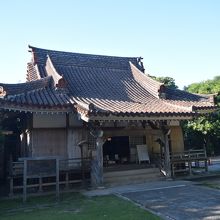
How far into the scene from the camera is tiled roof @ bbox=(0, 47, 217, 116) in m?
14.6

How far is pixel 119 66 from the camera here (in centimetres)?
2241

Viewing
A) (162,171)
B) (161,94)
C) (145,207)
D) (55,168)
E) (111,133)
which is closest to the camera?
(145,207)

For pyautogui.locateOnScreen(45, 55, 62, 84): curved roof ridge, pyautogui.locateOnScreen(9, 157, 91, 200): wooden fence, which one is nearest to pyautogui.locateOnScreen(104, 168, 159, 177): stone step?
pyautogui.locateOnScreen(9, 157, 91, 200): wooden fence

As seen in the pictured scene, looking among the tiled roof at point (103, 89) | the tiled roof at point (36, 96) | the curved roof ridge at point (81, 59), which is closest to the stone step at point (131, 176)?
the tiled roof at point (103, 89)

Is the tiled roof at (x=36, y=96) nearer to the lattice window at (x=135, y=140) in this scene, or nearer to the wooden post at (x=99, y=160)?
the wooden post at (x=99, y=160)

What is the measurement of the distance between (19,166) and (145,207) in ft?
21.9

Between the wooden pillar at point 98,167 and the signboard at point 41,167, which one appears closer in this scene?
the signboard at point 41,167

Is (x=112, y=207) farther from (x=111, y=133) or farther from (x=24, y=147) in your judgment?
(x=24, y=147)

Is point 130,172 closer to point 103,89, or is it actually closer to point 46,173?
point 46,173

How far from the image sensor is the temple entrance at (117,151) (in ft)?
60.6

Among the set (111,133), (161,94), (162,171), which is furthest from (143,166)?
(161,94)

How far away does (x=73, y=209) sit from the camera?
32.9 feet

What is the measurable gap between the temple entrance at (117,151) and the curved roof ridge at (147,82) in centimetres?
339

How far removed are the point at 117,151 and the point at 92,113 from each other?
6815 millimetres
